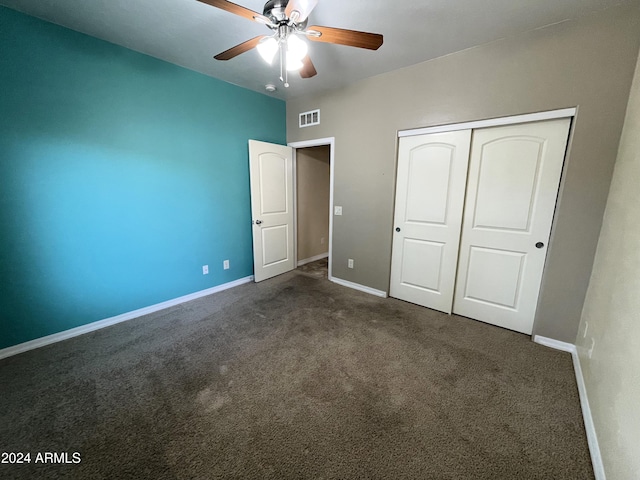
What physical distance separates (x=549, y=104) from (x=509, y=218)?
3.06 ft

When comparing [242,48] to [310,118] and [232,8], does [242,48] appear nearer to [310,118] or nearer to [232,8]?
[232,8]

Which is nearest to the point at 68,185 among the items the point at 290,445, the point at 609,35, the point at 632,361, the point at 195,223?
the point at 195,223

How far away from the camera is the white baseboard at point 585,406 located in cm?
118

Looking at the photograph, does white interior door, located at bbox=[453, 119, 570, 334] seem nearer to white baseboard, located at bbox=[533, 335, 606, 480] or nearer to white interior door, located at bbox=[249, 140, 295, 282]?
white baseboard, located at bbox=[533, 335, 606, 480]

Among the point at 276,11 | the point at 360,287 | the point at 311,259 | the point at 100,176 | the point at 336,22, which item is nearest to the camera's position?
the point at 276,11

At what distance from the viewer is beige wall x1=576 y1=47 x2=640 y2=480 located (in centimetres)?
102

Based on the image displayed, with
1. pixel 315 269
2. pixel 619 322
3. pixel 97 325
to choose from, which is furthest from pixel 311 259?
pixel 619 322

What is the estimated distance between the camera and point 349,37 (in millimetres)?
1502

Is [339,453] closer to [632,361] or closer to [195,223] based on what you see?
[632,361]

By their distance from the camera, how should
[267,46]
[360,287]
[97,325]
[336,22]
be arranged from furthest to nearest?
[360,287] < [97,325] < [336,22] < [267,46]

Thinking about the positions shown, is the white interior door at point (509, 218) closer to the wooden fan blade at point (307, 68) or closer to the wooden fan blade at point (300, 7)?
the wooden fan blade at point (307, 68)

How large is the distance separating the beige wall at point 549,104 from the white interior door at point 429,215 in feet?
0.50

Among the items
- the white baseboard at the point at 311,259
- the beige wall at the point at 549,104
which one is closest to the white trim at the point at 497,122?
the beige wall at the point at 549,104

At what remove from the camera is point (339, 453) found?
4.16ft
